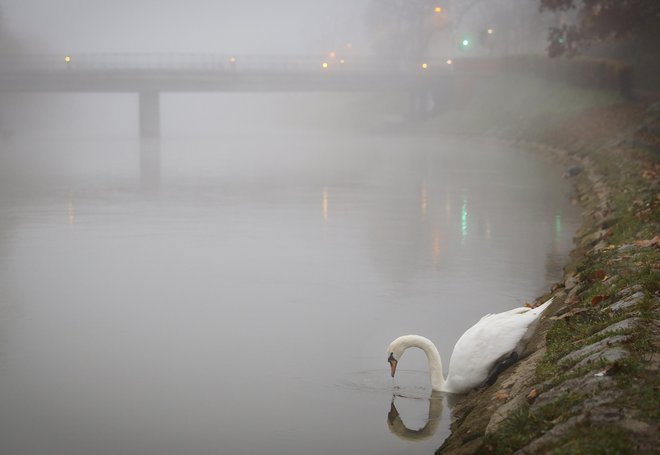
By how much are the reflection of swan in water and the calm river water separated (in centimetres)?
3

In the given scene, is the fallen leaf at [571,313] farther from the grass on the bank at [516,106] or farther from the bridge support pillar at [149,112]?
the bridge support pillar at [149,112]

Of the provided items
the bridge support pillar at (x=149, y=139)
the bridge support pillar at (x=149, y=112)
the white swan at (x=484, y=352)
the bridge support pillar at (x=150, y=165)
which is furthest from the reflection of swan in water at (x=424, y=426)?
the bridge support pillar at (x=149, y=112)

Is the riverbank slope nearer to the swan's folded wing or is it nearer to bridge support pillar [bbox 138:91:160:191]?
the swan's folded wing

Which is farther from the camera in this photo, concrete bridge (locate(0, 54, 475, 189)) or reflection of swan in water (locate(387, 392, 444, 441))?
concrete bridge (locate(0, 54, 475, 189))

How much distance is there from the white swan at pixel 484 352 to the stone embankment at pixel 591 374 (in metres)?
0.19

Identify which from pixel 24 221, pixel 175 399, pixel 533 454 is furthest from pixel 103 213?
pixel 533 454

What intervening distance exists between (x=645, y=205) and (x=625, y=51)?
41783 millimetres

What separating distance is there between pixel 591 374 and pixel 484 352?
2.60 metres

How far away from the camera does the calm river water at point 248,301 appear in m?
11.0

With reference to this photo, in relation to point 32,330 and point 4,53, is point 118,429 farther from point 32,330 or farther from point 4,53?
point 4,53

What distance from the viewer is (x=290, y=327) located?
49.4 feet

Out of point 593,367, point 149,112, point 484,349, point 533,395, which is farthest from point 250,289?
point 149,112

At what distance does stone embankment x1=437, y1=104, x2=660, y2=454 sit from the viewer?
7.61 metres

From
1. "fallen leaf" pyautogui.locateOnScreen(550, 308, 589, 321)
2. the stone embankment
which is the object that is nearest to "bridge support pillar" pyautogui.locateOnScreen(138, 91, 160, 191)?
the stone embankment
